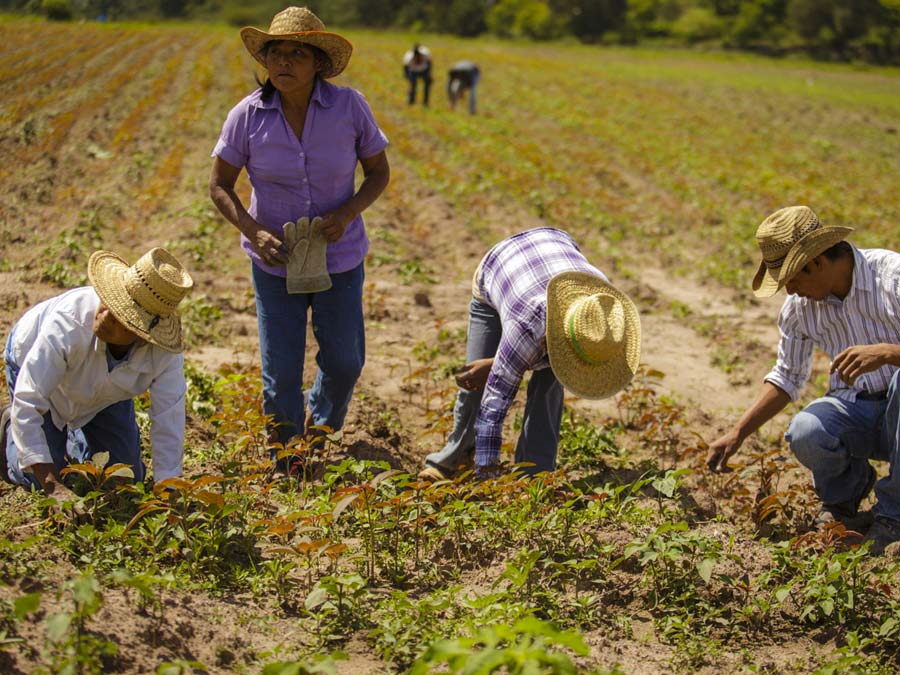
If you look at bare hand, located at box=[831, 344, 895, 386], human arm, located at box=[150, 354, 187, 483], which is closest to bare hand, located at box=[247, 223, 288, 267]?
human arm, located at box=[150, 354, 187, 483]

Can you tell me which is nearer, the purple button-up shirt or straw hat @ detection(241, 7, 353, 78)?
straw hat @ detection(241, 7, 353, 78)

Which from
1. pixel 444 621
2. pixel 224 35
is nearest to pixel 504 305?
pixel 444 621

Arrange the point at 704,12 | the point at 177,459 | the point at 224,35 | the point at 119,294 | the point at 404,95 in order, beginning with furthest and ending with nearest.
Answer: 1. the point at 704,12
2. the point at 224,35
3. the point at 404,95
4. the point at 177,459
5. the point at 119,294

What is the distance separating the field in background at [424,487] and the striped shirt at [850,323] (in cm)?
40

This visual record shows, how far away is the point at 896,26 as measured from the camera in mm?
24359

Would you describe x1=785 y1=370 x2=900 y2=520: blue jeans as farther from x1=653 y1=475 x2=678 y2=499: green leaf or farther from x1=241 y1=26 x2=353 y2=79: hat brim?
x1=241 y1=26 x2=353 y2=79: hat brim

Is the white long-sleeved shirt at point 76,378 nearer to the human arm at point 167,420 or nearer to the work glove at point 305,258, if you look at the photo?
the human arm at point 167,420

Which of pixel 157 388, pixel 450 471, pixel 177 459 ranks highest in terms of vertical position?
pixel 157 388

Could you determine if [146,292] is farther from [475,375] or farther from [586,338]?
→ [586,338]

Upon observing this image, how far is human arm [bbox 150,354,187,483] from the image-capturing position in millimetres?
3240

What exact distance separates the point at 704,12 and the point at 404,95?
123 ft

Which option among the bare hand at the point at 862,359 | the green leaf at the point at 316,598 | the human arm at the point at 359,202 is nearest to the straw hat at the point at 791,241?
the bare hand at the point at 862,359

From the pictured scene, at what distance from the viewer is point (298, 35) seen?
360 cm

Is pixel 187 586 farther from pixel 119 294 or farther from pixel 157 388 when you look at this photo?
pixel 119 294
